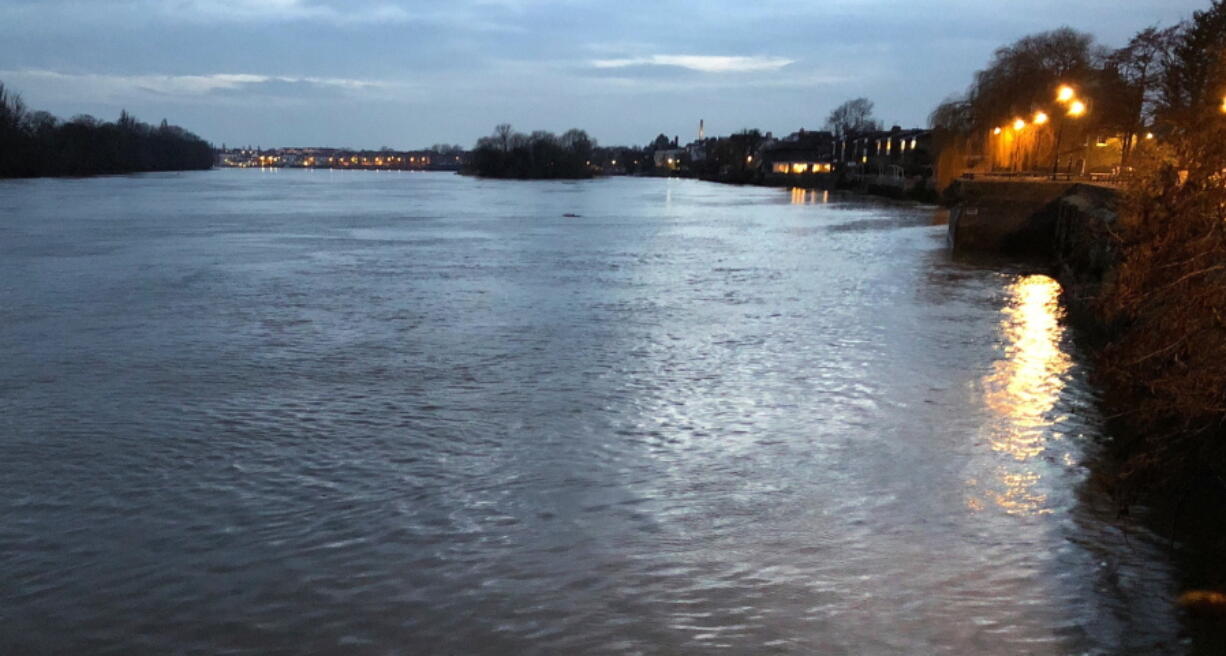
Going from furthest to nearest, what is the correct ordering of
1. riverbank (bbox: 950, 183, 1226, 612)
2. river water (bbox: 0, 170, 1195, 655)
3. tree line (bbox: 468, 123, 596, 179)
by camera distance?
1. tree line (bbox: 468, 123, 596, 179)
2. riverbank (bbox: 950, 183, 1226, 612)
3. river water (bbox: 0, 170, 1195, 655)

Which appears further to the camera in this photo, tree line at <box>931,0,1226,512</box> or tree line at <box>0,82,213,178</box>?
tree line at <box>0,82,213,178</box>

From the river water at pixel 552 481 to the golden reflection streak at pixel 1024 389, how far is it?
51 mm

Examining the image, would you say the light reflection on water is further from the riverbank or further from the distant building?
the riverbank

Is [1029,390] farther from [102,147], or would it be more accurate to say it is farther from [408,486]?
[102,147]

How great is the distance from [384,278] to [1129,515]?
17027mm

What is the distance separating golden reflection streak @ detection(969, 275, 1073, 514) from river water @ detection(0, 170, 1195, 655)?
51mm

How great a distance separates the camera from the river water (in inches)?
253

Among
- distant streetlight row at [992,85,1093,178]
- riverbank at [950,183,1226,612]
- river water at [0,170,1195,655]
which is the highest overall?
distant streetlight row at [992,85,1093,178]

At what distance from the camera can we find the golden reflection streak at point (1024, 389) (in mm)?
8898

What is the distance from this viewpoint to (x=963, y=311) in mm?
19047

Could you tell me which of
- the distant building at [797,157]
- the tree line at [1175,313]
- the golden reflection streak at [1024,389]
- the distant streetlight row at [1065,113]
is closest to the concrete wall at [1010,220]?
the distant streetlight row at [1065,113]

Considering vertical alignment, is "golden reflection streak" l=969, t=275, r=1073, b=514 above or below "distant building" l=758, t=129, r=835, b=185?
below

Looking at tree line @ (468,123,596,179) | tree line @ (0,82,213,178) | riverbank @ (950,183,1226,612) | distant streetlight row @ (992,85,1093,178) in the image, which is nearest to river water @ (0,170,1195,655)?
riverbank @ (950,183,1226,612)

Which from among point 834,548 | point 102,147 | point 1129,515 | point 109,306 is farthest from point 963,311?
point 102,147
